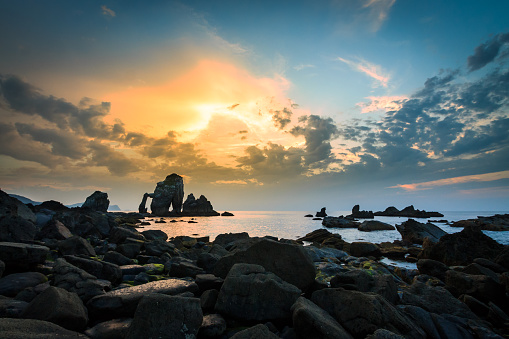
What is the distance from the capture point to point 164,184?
141875mm

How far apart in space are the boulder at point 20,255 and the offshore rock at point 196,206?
142388 mm

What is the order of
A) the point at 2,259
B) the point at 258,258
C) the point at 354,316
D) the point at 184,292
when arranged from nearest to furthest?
the point at 354,316
the point at 184,292
the point at 2,259
the point at 258,258

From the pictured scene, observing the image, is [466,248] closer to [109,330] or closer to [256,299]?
[256,299]

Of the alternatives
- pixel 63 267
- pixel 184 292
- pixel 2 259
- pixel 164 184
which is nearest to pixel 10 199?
pixel 2 259

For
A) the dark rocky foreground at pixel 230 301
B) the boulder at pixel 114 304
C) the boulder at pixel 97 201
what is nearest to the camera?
the dark rocky foreground at pixel 230 301

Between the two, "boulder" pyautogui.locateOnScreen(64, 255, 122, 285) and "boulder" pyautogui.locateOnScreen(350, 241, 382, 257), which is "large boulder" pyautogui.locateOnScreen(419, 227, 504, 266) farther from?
"boulder" pyautogui.locateOnScreen(64, 255, 122, 285)

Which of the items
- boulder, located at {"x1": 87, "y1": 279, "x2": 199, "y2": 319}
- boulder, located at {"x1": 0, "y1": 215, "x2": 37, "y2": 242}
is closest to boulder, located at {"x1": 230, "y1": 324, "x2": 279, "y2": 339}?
boulder, located at {"x1": 87, "y1": 279, "x2": 199, "y2": 319}

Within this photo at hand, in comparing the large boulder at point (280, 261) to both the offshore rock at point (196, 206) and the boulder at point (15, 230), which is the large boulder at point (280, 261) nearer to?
the boulder at point (15, 230)

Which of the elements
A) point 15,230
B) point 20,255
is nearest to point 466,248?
point 20,255

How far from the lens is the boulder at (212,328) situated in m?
4.86

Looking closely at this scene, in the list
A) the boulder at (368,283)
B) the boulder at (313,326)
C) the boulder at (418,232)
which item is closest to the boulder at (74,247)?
the boulder at (313,326)

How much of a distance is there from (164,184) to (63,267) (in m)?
143

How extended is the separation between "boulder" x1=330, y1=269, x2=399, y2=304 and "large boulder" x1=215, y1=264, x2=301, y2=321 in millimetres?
2674

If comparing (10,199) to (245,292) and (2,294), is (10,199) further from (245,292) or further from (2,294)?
(245,292)
